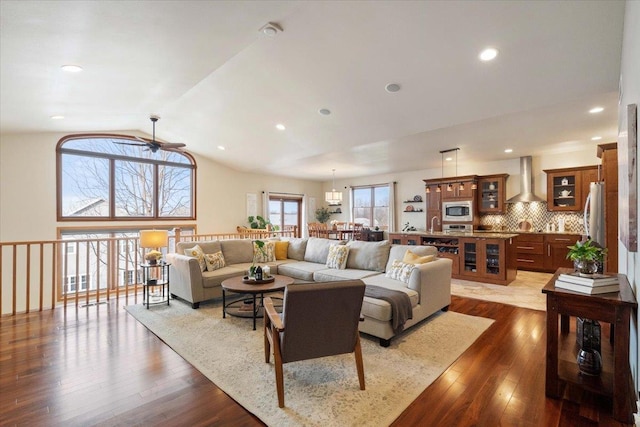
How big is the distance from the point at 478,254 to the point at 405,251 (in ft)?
7.79

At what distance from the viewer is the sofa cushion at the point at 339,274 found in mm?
4164

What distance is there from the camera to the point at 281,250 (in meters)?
5.75

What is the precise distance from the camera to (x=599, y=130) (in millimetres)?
5266

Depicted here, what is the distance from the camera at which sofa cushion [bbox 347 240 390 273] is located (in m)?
4.45

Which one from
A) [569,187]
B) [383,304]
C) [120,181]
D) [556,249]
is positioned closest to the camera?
[383,304]

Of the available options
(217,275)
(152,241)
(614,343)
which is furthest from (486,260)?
(152,241)

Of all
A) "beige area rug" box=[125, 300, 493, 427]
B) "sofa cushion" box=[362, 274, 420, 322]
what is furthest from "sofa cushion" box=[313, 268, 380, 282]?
"beige area rug" box=[125, 300, 493, 427]

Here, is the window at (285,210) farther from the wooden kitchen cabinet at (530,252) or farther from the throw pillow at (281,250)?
the wooden kitchen cabinet at (530,252)

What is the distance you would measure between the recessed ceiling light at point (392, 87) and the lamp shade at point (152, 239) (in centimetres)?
395

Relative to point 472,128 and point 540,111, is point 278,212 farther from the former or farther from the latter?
point 540,111

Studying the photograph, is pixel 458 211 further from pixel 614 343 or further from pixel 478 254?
pixel 614 343

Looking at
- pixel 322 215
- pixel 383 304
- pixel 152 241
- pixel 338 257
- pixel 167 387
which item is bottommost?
pixel 167 387

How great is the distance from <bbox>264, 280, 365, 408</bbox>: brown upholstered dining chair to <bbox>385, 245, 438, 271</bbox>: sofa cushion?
206cm

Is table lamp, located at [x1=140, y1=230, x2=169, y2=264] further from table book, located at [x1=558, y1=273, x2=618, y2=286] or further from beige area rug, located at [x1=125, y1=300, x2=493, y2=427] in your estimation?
table book, located at [x1=558, y1=273, x2=618, y2=286]
